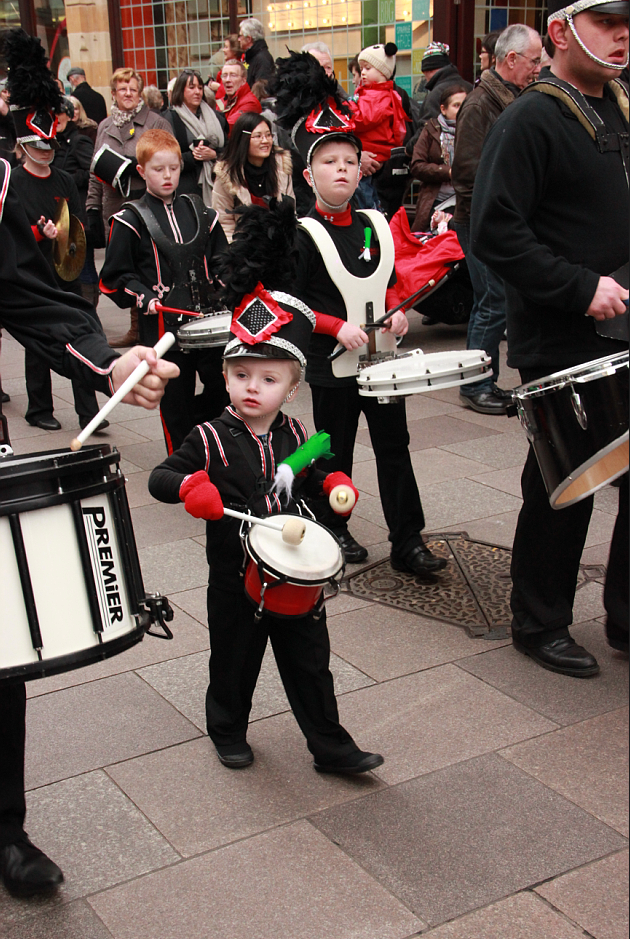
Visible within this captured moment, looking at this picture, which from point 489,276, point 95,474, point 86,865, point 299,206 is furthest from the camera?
point 299,206

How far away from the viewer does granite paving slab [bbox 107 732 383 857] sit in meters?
2.91

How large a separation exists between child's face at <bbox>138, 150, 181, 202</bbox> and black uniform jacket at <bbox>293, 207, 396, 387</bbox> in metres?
1.26

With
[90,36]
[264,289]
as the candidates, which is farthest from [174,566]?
[90,36]

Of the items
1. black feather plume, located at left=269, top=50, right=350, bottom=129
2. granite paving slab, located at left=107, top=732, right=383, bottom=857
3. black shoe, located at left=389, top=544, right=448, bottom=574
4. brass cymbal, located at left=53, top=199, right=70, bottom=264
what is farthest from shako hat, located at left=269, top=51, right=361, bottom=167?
brass cymbal, located at left=53, top=199, right=70, bottom=264

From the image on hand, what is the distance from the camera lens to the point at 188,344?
5.22 metres

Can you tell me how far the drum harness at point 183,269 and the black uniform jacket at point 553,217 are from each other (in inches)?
87.1

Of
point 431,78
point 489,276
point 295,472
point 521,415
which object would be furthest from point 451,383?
point 431,78

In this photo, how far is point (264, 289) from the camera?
3223 millimetres

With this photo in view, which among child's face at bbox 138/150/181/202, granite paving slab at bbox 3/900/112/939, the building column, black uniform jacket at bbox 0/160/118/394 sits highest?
the building column

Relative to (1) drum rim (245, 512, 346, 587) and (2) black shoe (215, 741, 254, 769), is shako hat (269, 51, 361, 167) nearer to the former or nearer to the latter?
(1) drum rim (245, 512, 346, 587)

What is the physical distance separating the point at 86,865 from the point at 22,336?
4.66 feet

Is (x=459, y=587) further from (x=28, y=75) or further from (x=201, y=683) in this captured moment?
(x=28, y=75)

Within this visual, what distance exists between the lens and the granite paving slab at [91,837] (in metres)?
2.71

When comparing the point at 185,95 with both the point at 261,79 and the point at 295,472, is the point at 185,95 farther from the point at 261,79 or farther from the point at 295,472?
the point at 295,472
